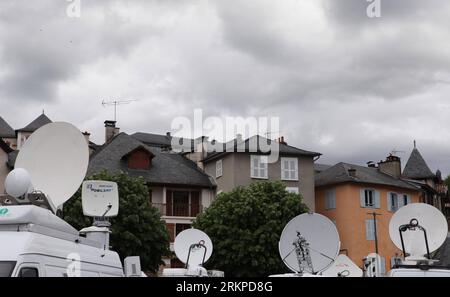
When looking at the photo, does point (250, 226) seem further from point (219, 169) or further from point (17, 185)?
point (17, 185)

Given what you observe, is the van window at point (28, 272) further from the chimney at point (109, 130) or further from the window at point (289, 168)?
the chimney at point (109, 130)

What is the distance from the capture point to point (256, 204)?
4144cm

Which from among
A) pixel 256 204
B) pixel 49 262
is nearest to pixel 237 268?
pixel 256 204

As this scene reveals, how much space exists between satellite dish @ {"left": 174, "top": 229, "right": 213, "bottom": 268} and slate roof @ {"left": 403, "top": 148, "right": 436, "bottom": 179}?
62606mm

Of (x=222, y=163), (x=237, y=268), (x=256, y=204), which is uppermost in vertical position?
(x=222, y=163)

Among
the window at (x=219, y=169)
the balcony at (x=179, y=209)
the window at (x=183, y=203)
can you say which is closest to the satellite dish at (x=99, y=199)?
the balcony at (x=179, y=209)

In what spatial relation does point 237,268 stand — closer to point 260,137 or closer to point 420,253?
point 260,137

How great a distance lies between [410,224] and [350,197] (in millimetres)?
42853

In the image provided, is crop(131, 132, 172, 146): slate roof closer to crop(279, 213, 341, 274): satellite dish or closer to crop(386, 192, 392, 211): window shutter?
crop(386, 192, 392, 211): window shutter

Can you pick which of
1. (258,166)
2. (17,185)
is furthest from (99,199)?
(258,166)

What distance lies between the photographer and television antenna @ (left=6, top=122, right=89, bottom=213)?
1325 cm

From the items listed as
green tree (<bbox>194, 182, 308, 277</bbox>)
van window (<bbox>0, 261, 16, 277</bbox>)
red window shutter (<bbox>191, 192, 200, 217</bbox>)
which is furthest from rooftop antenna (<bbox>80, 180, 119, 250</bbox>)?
red window shutter (<bbox>191, 192, 200, 217</bbox>)

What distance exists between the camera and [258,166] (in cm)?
5319
